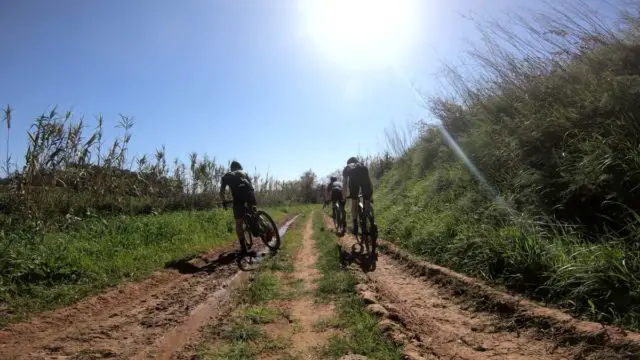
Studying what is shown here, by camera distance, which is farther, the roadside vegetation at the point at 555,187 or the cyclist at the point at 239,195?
the cyclist at the point at 239,195

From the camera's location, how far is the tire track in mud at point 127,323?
3754 millimetres

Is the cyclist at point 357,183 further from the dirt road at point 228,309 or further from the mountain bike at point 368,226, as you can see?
the dirt road at point 228,309

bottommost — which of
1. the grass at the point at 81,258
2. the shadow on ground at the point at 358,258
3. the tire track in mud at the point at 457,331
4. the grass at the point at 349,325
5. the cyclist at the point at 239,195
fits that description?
the tire track in mud at the point at 457,331

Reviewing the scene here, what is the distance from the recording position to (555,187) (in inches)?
226

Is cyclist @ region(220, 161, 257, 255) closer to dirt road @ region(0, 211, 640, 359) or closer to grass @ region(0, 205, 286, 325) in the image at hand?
grass @ region(0, 205, 286, 325)

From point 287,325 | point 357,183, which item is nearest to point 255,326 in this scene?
point 287,325

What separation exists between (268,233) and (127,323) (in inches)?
206

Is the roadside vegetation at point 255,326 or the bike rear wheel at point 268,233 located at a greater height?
the bike rear wheel at point 268,233

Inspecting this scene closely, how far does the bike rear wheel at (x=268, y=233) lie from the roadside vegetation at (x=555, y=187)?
2.82 m

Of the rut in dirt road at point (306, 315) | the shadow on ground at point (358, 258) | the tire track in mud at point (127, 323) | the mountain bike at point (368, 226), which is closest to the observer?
the rut in dirt road at point (306, 315)

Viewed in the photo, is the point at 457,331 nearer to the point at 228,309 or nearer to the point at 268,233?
the point at 228,309

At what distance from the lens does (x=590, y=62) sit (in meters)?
6.54

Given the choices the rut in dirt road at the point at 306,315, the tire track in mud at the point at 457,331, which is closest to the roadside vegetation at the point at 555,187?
the tire track in mud at the point at 457,331

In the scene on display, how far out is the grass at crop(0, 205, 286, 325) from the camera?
206 inches
